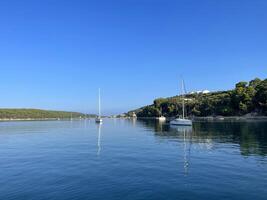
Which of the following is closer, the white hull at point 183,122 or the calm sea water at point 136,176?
the calm sea water at point 136,176

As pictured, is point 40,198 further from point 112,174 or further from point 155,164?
point 155,164

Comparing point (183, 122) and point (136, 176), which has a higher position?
point (183, 122)

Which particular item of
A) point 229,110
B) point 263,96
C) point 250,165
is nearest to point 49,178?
point 250,165

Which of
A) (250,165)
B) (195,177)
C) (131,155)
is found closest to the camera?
(195,177)

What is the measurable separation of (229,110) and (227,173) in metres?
169

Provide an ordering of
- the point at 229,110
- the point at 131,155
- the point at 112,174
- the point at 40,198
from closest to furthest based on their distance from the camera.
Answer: the point at 40,198 < the point at 112,174 < the point at 131,155 < the point at 229,110

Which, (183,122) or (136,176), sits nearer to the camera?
(136,176)

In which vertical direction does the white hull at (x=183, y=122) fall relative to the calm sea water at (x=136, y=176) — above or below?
above

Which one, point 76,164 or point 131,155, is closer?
point 76,164

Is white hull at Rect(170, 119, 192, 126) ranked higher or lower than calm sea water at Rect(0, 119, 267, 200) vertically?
higher

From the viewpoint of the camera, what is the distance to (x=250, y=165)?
33.6 meters

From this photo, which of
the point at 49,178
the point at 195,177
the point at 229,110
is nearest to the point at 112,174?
the point at 49,178

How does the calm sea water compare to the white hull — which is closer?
the calm sea water

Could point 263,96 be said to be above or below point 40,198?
above
